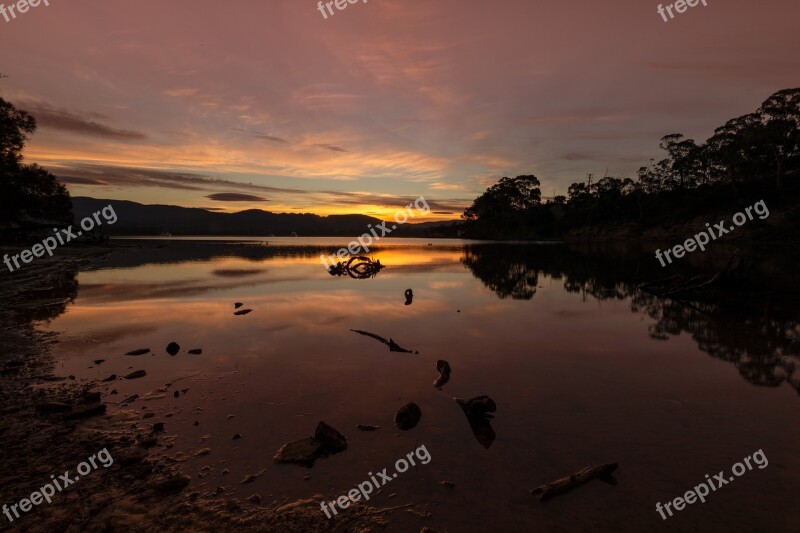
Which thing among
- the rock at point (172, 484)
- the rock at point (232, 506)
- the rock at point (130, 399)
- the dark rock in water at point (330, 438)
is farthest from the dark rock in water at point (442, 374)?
the rock at point (130, 399)

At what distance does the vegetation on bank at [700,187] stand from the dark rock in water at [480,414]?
77372 millimetres

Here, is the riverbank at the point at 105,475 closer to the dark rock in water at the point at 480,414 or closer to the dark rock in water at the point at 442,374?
the dark rock in water at the point at 480,414

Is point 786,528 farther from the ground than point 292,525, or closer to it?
farther from the ground

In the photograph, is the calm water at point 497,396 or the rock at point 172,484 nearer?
the rock at point 172,484

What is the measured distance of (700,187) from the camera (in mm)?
96938

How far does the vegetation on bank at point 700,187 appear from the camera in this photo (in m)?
69.4

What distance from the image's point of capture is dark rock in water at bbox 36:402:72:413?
783 cm

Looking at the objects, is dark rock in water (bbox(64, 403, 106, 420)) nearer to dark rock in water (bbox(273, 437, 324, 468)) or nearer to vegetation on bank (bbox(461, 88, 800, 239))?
dark rock in water (bbox(273, 437, 324, 468))

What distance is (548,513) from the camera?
5.31 meters

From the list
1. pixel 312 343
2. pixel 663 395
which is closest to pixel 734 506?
pixel 663 395

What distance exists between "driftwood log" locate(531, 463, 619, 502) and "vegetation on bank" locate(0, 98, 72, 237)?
57567mm

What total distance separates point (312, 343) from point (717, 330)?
16.0 m

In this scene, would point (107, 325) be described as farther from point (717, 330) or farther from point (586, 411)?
point (717, 330)
